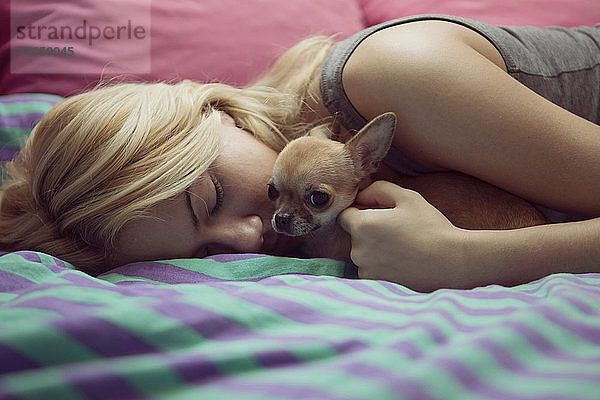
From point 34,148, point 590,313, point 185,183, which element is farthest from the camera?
point 34,148

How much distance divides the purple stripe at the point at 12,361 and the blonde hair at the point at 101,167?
50cm

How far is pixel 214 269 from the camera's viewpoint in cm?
114

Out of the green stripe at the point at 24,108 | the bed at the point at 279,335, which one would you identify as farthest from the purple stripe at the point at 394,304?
the green stripe at the point at 24,108

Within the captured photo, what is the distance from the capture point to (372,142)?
123cm

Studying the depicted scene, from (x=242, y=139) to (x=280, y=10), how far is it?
0.70 meters

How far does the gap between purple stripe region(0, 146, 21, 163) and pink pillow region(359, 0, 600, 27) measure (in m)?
1.33

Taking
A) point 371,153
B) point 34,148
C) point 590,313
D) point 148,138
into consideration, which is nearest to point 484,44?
point 371,153

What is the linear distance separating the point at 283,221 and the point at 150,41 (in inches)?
34.8

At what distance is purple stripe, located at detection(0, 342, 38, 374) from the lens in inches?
24.8

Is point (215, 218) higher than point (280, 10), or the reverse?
point (280, 10)

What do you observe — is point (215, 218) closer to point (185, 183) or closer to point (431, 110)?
point (185, 183)

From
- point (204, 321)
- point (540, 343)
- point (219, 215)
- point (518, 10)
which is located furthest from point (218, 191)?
point (518, 10)

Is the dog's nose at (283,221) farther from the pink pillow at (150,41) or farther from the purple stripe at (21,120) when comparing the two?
the purple stripe at (21,120)

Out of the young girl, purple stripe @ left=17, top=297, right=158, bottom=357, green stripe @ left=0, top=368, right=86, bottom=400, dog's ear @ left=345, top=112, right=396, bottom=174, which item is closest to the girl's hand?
the young girl
